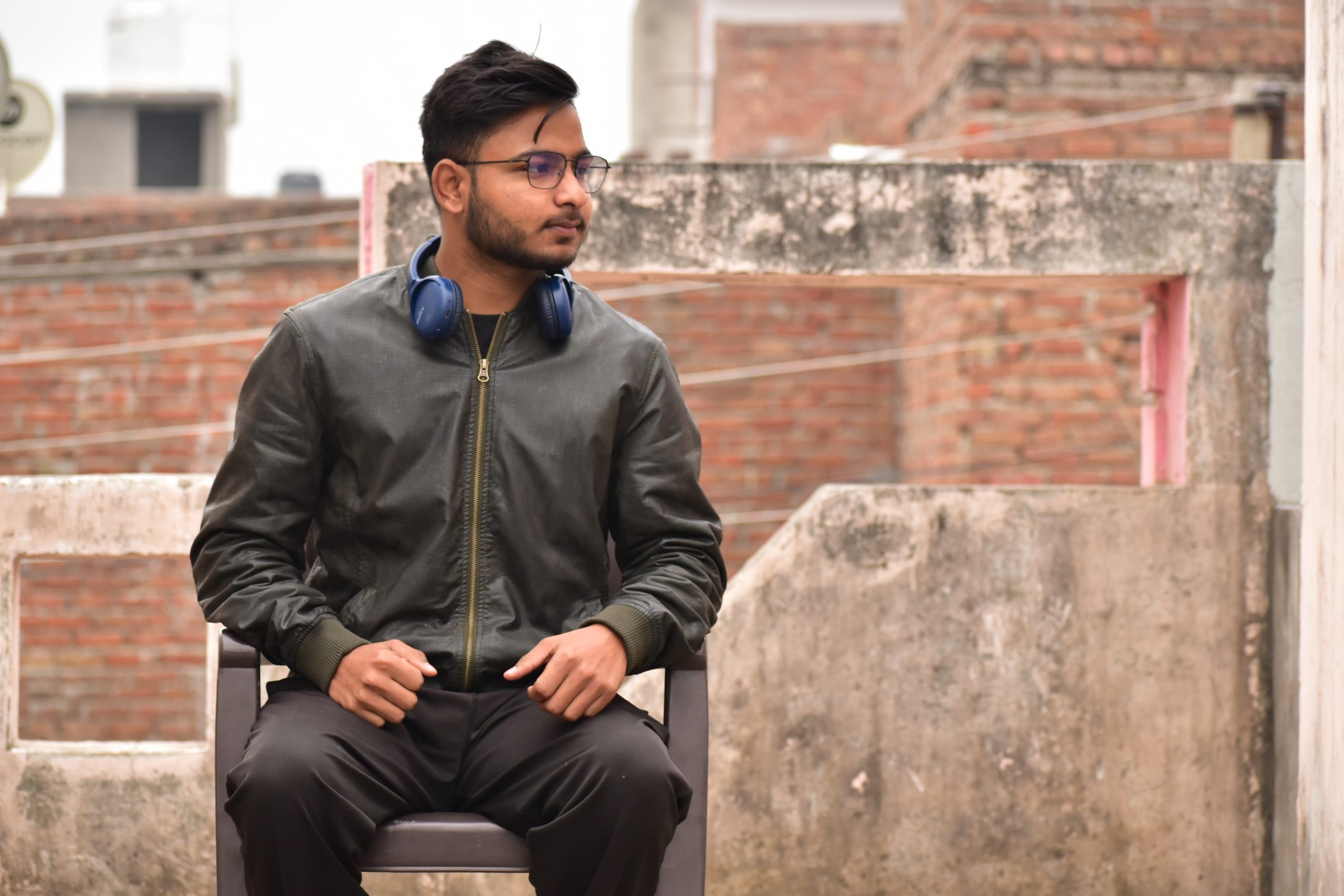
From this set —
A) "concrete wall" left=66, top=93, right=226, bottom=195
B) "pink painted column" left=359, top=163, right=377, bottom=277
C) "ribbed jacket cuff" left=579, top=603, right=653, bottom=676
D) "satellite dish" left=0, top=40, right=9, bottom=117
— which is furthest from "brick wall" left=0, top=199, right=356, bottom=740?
"concrete wall" left=66, top=93, right=226, bottom=195

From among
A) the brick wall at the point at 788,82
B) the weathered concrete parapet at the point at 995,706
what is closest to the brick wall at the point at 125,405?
the weathered concrete parapet at the point at 995,706

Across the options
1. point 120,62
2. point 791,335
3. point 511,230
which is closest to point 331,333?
point 511,230

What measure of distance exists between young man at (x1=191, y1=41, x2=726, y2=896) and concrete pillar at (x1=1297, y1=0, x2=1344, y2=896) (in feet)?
4.08

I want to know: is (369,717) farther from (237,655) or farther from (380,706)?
(237,655)

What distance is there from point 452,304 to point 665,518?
43cm

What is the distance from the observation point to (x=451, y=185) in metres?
2.16

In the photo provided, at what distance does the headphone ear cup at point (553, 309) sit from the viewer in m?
2.14

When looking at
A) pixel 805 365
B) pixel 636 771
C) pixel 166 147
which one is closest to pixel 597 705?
pixel 636 771

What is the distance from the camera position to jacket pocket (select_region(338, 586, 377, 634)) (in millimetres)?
A: 2072

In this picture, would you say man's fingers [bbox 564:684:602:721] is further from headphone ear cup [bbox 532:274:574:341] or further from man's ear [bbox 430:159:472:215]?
man's ear [bbox 430:159:472:215]

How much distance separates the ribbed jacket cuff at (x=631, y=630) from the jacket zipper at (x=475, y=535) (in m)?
0.17

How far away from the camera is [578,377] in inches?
83.8

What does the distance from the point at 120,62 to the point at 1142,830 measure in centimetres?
1749

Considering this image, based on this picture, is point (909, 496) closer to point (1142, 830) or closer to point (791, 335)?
point (1142, 830)
